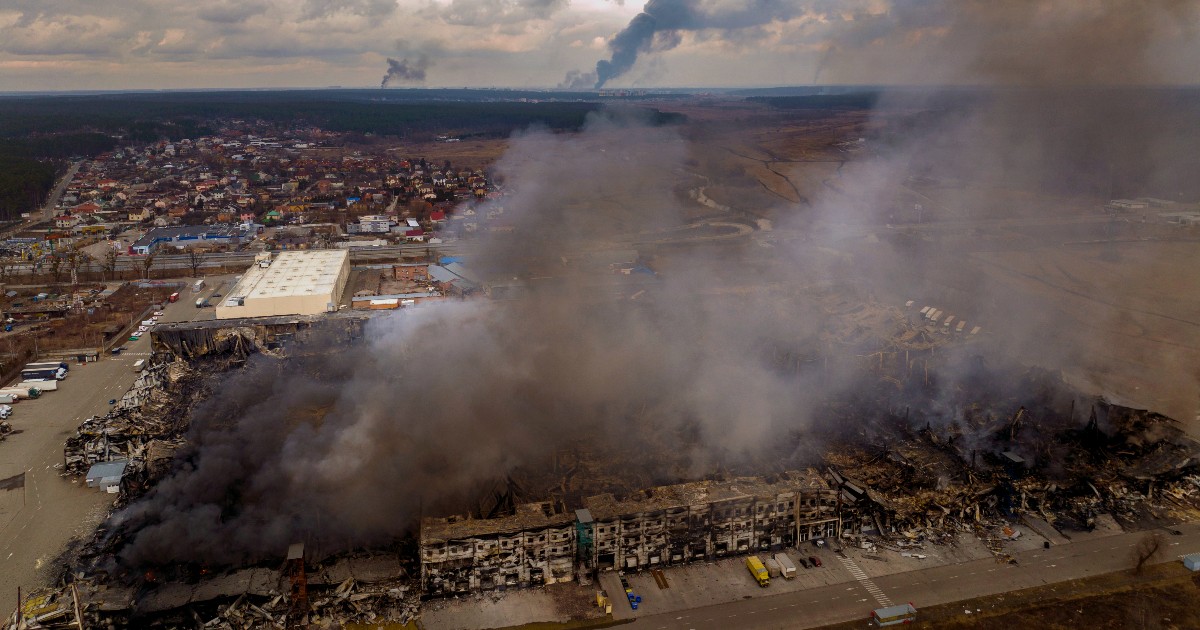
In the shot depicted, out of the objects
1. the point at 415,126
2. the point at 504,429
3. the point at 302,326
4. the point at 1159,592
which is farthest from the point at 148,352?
the point at 415,126

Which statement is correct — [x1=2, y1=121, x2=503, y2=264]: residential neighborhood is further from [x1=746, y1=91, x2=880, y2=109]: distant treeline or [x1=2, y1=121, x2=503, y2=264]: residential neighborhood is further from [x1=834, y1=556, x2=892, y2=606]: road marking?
[x1=834, y1=556, x2=892, y2=606]: road marking

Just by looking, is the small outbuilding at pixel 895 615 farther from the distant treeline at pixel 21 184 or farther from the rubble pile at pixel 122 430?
the distant treeline at pixel 21 184

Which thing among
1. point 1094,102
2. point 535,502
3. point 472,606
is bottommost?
point 472,606

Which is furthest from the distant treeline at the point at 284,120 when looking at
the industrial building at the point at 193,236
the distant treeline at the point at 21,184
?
the distant treeline at the point at 21,184

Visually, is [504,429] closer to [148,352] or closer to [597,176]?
[597,176]

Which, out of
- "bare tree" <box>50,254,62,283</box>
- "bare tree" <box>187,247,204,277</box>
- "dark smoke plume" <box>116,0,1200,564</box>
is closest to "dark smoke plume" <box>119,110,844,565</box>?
"dark smoke plume" <box>116,0,1200,564</box>
